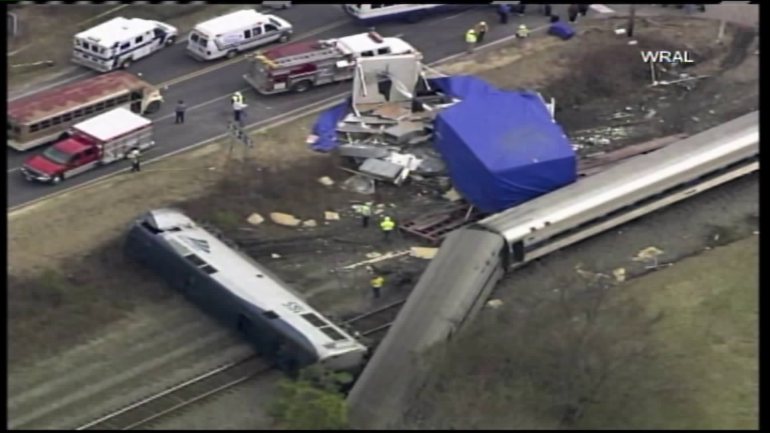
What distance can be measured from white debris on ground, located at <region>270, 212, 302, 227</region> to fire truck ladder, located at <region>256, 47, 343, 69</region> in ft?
19.1

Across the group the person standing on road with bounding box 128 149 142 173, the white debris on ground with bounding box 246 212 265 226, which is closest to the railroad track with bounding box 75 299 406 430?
the white debris on ground with bounding box 246 212 265 226

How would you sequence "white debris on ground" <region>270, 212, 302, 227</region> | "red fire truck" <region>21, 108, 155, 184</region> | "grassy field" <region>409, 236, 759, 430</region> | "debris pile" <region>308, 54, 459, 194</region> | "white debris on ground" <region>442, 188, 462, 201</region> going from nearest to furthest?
1. "grassy field" <region>409, 236, 759, 430</region>
2. "white debris on ground" <region>270, 212, 302, 227</region>
3. "white debris on ground" <region>442, 188, 462, 201</region>
4. "red fire truck" <region>21, 108, 155, 184</region>
5. "debris pile" <region>308, 54, 459, 194</region>

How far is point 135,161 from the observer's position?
35.2 m

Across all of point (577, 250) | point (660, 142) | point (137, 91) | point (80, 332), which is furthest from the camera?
point (137, 91)

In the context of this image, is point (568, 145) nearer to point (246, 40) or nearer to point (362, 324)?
point (362, 324)

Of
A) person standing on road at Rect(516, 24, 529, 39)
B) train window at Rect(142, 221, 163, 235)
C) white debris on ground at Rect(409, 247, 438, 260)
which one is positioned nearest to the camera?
train window at Rect(142, 221, 163, 235)

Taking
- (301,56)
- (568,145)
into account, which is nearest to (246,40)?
(301,56)

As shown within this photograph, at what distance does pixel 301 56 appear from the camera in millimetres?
38812

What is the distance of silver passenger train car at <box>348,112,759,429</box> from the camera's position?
27516 mm

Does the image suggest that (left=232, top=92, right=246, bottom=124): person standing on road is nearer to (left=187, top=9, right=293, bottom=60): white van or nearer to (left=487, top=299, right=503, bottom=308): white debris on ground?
(left=187, top=9, right=293, bottom=60): white van

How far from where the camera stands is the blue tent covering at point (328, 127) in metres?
36.2

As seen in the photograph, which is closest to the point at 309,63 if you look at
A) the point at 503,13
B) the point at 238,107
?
the point at 238,107

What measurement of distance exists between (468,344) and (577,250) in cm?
576

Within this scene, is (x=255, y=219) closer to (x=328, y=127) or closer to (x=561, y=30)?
(x=328, y=127)
